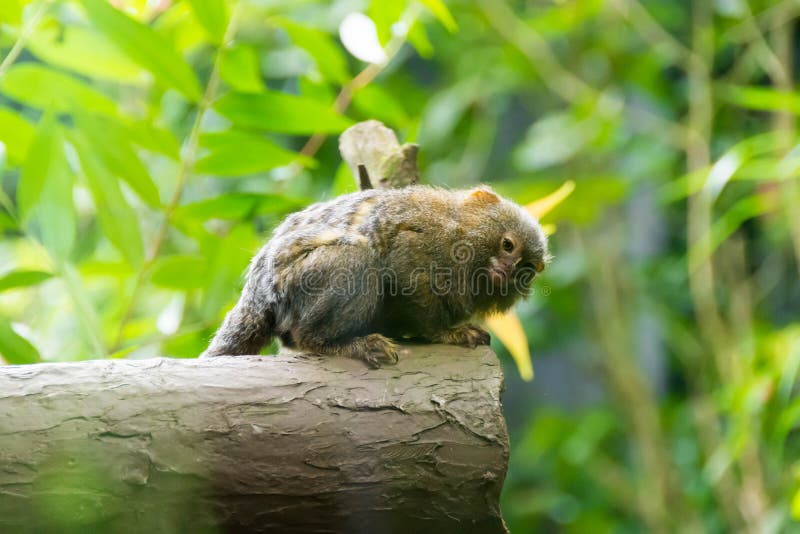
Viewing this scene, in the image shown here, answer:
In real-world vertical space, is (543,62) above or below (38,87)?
above

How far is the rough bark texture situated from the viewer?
1643 mm

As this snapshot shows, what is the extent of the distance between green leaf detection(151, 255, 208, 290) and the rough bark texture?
1.13 metres

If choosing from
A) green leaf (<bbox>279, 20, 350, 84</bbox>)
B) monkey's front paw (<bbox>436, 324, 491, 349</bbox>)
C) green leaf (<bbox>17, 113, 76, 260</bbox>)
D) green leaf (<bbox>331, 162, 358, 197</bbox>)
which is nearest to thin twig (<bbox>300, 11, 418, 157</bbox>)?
green leaf (<bbox>279, 20, 350, 84</bbox>)

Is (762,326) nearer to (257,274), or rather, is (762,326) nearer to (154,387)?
(257,274)

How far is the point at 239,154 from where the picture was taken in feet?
9.28

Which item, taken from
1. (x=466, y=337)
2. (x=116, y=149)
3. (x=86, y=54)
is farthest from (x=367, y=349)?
(x=86, y=54)

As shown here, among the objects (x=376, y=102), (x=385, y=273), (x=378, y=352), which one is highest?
(x=376, y=102)

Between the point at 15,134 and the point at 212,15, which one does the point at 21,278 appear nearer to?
the point at 15,134

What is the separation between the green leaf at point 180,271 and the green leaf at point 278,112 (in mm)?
531

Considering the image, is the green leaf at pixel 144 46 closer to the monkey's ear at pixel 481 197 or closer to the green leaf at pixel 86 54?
the green leaf at pixel 86 54

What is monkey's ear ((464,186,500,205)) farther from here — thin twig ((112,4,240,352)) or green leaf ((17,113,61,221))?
green leaf ((17,113,61,221))

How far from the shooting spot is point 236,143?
9.25ft

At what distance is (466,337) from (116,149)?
1.29 meters

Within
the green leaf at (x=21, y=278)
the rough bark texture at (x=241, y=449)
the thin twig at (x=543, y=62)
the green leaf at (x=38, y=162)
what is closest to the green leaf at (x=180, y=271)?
the green leaf at (x=21, y=278)
